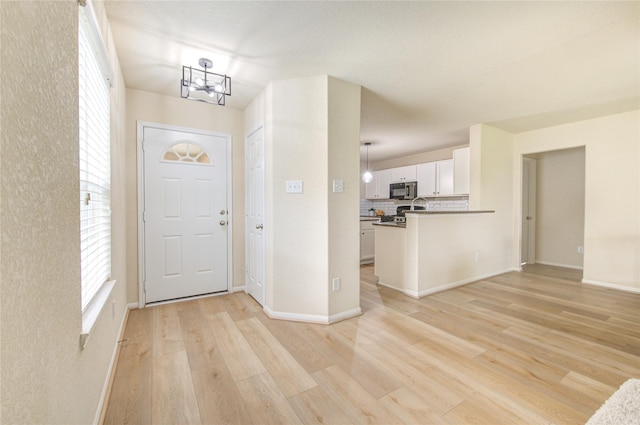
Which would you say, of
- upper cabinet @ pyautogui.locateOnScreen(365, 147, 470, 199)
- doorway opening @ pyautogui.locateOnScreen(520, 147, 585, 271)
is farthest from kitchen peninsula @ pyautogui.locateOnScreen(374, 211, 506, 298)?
doorway opening @ pyautogui.locateOnScreen(520, 147, 585, 271)

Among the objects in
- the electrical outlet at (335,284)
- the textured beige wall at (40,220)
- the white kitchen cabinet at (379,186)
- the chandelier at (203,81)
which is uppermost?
the chandelier at (203,81)

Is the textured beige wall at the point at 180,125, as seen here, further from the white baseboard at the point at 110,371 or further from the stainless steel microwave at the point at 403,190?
the stainless steel microwave at the point at 403,190

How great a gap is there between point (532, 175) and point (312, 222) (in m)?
5.19

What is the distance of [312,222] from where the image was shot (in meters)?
2.68

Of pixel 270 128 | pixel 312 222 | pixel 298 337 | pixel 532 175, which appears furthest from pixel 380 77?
pixel 532 175

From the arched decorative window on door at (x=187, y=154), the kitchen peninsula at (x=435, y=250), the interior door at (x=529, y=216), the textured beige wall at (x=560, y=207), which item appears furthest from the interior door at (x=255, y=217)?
the textured beige wall at (x=560, y=207)

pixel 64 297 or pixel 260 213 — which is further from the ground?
pixel 260 213

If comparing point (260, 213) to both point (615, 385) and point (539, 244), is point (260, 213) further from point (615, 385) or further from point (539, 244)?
point (539, 244)

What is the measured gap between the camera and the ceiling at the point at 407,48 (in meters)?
1.77

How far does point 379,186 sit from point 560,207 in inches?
140

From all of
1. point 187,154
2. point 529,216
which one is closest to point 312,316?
point 187,154

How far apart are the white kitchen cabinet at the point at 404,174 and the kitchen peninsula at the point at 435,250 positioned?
6.39ft

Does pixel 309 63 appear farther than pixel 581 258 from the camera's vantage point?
No

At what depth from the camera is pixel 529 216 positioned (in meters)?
5.44
